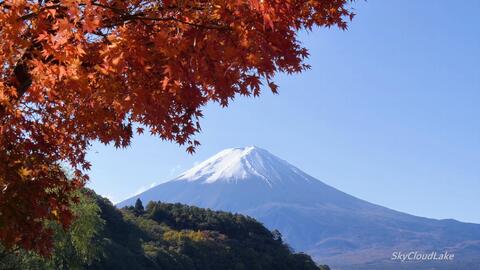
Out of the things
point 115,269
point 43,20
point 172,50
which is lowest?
point 115,269

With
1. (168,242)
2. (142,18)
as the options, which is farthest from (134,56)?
(168,242)

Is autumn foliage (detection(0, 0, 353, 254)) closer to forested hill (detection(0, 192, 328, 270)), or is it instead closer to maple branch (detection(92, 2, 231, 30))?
maple branch (detection(92, 2, 231, 30))

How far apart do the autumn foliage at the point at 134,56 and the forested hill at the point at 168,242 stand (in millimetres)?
15036

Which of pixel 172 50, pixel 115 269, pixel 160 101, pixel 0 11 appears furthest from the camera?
pixel 115 269

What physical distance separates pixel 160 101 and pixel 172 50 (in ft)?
2.82

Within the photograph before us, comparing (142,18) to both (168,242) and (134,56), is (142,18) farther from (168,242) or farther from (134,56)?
(168,242)

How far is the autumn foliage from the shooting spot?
15.3 ft

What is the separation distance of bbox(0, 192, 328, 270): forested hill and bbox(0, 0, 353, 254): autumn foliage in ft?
49.3

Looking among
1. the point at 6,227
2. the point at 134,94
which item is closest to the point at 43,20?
the point at 134,94

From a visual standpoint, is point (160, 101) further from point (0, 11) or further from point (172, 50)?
point (0, 11)

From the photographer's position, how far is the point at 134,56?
502 cm

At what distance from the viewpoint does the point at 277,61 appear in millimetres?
5062

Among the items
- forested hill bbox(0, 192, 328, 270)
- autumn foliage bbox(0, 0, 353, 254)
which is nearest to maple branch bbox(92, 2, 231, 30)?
autumn foliage bbox(0, 0, 353, 254)

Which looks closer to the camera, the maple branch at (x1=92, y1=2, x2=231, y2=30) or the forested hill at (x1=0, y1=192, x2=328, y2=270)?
the maple branch at (x1=92, y1=2, x2=231, y2=30)
